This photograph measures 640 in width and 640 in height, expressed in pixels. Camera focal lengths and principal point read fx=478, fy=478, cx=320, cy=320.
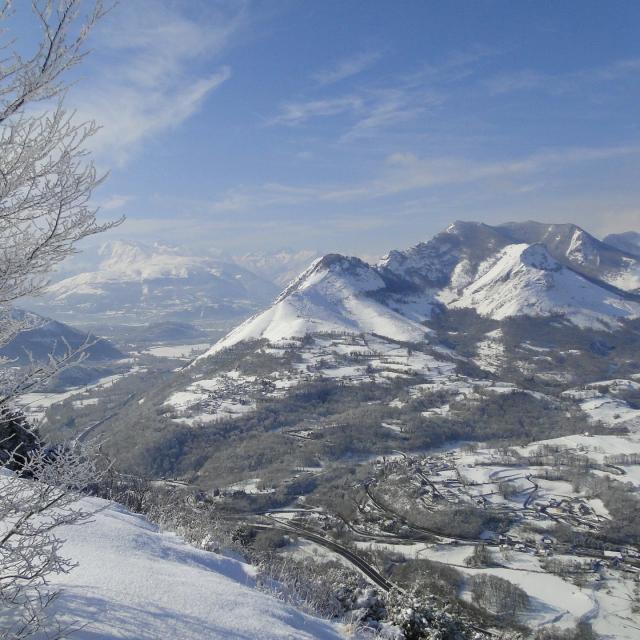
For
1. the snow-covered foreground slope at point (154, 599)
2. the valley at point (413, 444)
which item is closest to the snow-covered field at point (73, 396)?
the valley at point (413, 444)

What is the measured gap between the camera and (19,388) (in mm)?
5723

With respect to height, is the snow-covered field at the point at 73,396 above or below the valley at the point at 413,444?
below

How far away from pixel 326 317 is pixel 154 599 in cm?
16016

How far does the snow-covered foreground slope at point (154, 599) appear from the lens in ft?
24.7

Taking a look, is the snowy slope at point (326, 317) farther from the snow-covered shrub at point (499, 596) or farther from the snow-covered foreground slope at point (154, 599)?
the snow-covered foreground slope at point (154, 599)

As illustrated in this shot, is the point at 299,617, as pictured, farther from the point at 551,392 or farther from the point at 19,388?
the point at 551,392

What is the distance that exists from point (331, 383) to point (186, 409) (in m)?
35.1

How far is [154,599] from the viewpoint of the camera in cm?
866

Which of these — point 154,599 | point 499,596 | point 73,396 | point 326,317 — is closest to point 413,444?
point 499,596

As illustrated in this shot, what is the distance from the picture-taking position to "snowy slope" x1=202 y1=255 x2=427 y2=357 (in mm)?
158750

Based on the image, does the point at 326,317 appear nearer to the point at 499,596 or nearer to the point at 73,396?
the point at 73,396

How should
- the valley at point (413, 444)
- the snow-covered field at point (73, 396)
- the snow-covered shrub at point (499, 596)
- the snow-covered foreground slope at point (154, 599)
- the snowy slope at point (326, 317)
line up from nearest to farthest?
the snow-covered foreground slope at point (154, 599) < the snow-covered shrub at point (499, 596) < the valley at point (413, 444) < the snow-covered field at point (73, 396) < the snowy slope at point (326, 317)

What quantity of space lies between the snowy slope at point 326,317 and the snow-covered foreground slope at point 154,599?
13912cm

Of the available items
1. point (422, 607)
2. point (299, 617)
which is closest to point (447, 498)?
point (422, 607)
